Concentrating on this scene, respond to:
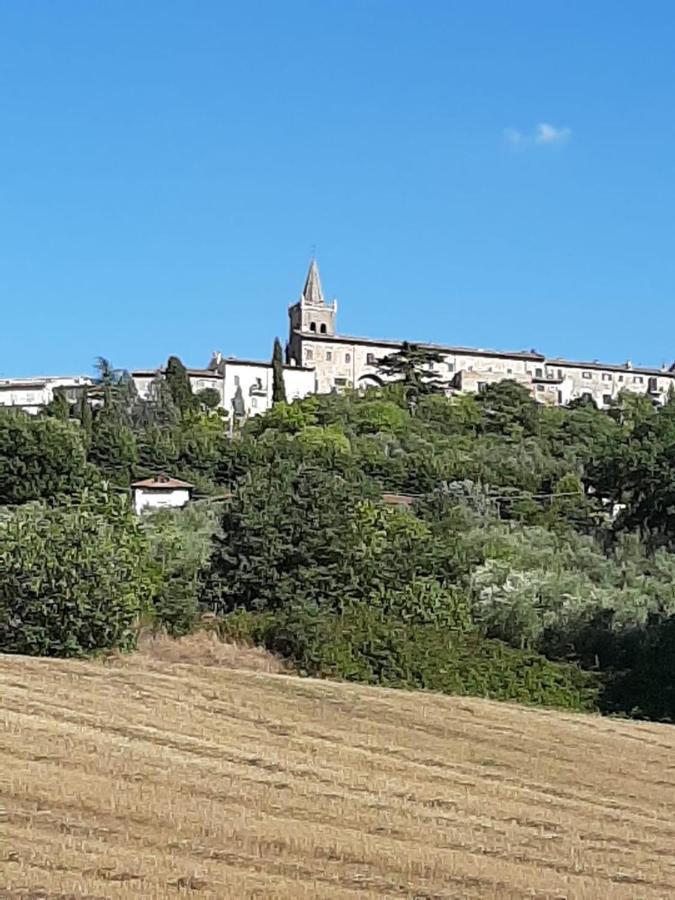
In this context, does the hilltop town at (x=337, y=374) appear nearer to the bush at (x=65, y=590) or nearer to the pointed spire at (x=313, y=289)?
the pointed spire at (x=313, y=289)

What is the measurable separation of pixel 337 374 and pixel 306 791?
80552 millimetres

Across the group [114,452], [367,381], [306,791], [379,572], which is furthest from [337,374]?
[306,791]

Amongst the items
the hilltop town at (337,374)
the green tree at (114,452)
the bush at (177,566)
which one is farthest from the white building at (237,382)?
the bush at (177,566)

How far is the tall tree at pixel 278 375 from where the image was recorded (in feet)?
264

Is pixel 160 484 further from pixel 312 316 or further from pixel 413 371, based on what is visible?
pixel 312 316

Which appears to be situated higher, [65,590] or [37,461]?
[37,461]

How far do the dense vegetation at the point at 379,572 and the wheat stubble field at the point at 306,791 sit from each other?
2399 millimetres

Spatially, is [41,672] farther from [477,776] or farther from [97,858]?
[97,858]

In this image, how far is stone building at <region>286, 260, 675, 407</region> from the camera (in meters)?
93.9

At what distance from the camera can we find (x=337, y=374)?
93.9 m

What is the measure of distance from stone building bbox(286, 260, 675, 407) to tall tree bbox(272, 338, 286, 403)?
578 cm

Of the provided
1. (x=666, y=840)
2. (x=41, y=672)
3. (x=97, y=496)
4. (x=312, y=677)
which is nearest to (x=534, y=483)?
(x=97, y=496)

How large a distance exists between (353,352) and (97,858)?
84.9m

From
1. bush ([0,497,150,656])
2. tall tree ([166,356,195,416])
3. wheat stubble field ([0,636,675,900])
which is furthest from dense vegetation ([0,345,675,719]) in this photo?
tall tree ([166,356,195,416])
